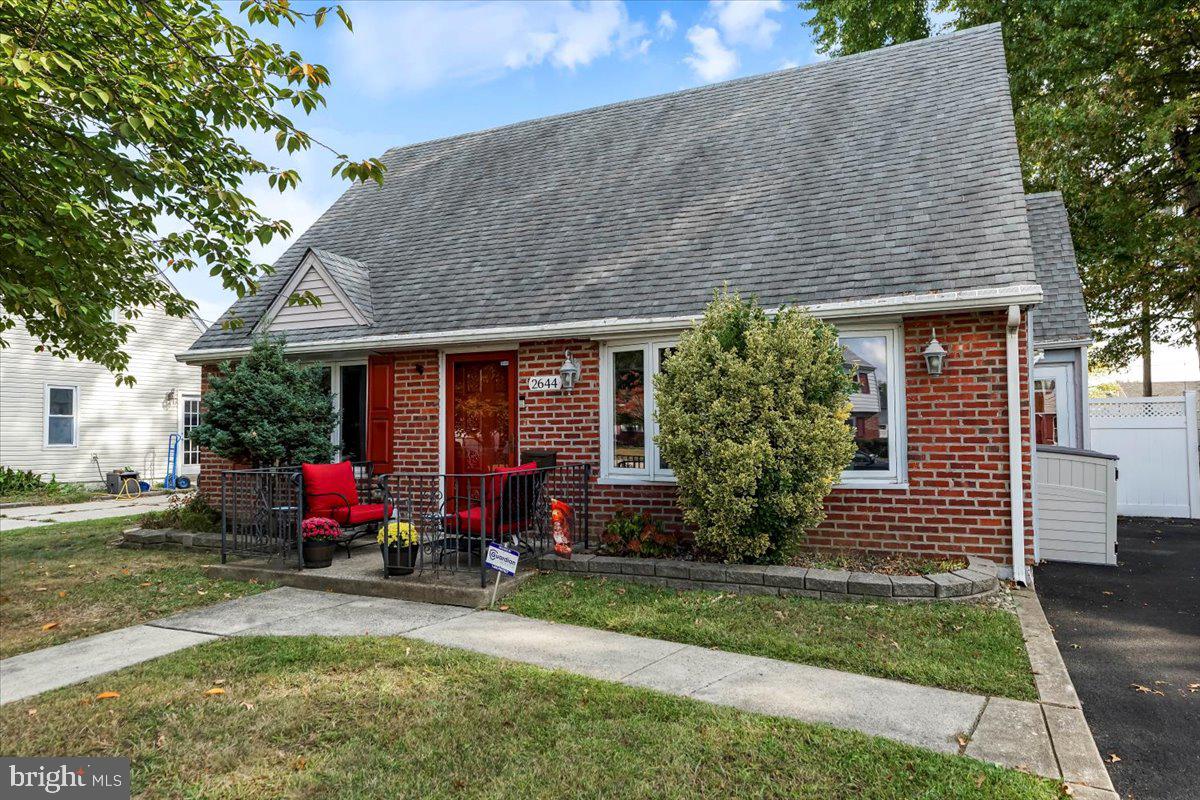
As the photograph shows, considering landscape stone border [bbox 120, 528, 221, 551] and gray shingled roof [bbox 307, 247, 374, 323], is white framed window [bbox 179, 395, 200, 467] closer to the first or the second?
landscape stone border [bbox 120, 528, 221, 551]

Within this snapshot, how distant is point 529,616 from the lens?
5785 millimetres

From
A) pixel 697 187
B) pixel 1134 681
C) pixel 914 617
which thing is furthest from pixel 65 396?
pixel 1134 681

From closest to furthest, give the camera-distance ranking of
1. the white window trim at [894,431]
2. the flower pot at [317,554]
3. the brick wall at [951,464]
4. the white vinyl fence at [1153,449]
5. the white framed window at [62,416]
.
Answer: the brick wall at [951,464]
the white window trim at [894,431]
the flower pot at [317,554]
the white vinyl fence at [1153,449]
the white framed window at [62,416]

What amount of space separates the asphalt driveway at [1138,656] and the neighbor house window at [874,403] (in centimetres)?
190

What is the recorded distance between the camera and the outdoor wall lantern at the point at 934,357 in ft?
22.1

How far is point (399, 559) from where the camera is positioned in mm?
6820

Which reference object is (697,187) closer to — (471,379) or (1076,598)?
(471,379)

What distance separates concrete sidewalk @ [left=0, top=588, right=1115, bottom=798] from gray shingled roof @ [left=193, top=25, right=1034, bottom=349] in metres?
4.06

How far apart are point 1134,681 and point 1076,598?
7.55 ft

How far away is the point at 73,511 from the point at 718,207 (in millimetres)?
14165

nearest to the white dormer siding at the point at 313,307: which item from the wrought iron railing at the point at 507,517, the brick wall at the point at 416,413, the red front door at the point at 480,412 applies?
the brick wall at the point at 416,413

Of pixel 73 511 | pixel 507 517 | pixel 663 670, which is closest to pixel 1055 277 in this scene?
pixel 507 517

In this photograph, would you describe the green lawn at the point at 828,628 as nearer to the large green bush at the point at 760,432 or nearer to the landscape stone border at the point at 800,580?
the landscape stone border at the point at 800,580

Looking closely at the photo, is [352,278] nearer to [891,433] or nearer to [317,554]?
[317,554]
